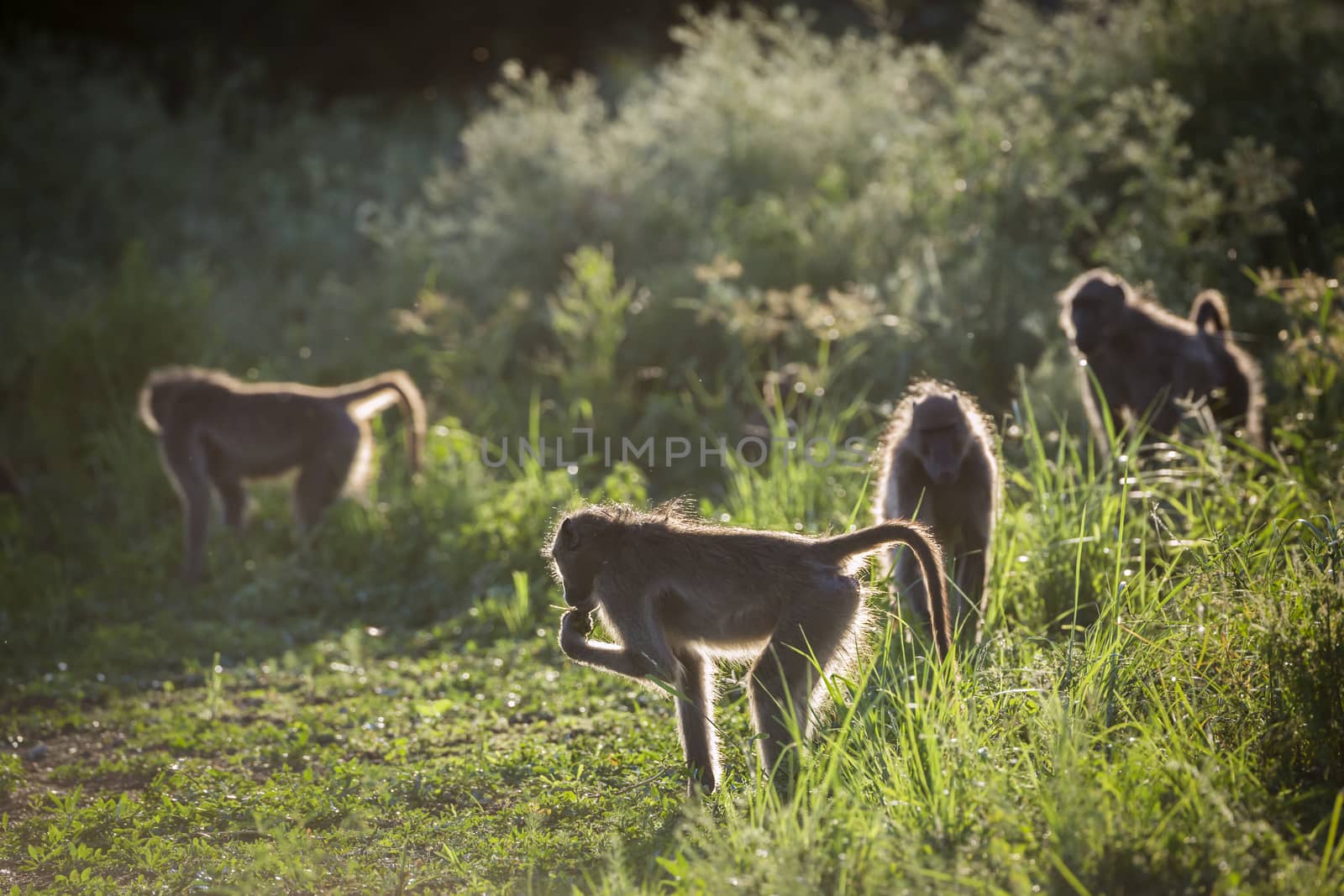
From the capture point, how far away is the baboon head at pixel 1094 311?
6.27m

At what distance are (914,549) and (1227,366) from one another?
351cm

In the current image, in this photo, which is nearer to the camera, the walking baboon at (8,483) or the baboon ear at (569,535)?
the baboon ear at (569,535)

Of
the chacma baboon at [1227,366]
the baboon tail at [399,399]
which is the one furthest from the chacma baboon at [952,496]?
the baboon tail at [399,399]

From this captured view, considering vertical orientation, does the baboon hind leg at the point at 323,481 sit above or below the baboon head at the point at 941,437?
below

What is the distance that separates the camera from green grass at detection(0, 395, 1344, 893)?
3.24 metres

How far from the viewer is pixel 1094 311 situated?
248 inches

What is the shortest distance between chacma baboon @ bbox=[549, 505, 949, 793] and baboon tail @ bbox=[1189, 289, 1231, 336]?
10.8 ft

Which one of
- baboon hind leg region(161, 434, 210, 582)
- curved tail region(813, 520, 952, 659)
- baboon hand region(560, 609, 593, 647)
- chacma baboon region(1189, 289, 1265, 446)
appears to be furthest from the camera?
baboon hind leg region(161, 434, 210, 582)

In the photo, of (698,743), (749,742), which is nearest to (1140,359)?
(749,742)

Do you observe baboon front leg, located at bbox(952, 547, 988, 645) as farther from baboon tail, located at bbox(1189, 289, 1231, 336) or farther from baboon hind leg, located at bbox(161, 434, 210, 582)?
baboon hind leg, located at bbox(161, 434, 210, 582)

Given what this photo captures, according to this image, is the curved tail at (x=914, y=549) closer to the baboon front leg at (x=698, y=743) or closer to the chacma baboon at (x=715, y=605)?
the chacma baboon at (x=715, y=605)

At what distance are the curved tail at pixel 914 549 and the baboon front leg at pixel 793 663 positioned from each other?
0.14 meters

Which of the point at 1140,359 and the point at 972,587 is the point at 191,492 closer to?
the point at 972,587

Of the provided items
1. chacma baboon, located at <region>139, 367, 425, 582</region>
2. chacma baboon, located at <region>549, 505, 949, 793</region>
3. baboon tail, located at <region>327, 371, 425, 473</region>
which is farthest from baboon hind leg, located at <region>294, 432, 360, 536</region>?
Answer: chacma baboon, located at <region>549, 505, 949, 793</region>
